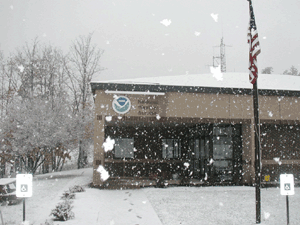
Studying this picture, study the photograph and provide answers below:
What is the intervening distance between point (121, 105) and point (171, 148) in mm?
6921

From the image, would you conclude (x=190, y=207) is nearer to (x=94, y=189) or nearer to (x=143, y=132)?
(x=94, y=189)

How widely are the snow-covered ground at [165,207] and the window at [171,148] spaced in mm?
5770

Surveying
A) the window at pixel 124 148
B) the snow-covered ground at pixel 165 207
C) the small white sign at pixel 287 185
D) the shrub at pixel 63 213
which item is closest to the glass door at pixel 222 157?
the snow-covered ground at pixel 165 207

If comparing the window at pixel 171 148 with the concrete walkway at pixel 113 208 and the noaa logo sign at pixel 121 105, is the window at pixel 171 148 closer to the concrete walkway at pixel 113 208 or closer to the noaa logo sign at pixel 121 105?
the noaa logo sign at pixel 121 105

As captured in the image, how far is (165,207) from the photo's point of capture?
10852mm

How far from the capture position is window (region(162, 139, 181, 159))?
20.8 m

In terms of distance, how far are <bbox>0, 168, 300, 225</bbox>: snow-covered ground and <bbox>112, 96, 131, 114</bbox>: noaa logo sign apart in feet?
12.5

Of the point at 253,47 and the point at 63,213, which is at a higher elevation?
the point at 253,47

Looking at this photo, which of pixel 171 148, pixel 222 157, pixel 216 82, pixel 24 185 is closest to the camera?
pixel 24 185

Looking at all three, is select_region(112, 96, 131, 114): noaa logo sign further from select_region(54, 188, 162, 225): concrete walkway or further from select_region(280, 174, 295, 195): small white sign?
select_region(280, 174, 295, 195): small white sign

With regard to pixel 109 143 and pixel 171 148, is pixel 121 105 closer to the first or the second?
pixel 109 143

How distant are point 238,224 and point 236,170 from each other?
8142 millimetres

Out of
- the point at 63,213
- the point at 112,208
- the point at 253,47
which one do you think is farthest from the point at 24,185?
the point at 253,47

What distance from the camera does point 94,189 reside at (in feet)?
48.4
